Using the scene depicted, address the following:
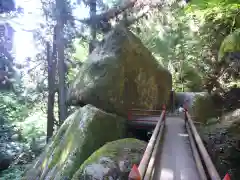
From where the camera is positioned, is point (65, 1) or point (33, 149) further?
point (33, 149)

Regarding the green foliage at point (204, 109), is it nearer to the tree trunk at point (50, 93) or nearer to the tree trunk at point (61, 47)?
the tree trunk at point (61, 47)

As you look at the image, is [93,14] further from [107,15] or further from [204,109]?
[204,109]

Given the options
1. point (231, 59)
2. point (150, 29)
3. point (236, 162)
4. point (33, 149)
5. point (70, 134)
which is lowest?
point (33, 149)

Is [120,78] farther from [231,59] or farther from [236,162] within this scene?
A: [231,59]

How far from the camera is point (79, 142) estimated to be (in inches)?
322

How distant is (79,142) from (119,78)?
4.42 m

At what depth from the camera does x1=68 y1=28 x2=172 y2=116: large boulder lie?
37.6 ft

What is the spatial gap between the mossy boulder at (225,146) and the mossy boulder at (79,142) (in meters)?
3.28

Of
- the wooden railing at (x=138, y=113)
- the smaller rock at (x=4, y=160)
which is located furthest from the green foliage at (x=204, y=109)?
the smaller rock at (x=4, y=160)

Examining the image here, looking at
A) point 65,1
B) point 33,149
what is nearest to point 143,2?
point 65,1

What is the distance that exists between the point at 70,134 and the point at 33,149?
365 inches

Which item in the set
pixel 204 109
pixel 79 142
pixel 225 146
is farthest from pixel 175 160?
pixel 204 109

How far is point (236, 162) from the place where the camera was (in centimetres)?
893

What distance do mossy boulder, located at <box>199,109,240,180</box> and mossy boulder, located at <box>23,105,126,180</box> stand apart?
328cm
